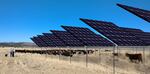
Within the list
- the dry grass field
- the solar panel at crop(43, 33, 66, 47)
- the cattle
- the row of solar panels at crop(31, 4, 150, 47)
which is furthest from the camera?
the solar panel at crop(43, 33, 66, 47)

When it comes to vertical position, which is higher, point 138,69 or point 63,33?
point 63,33

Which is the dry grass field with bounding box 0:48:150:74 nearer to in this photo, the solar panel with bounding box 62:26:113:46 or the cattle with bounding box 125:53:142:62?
the cattle with bounding box 125:53:142:62

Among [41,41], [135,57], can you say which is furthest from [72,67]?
[41,41]

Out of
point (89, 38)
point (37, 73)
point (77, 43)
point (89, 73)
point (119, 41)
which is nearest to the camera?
point (37, 73)

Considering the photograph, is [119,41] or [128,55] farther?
[119,41]

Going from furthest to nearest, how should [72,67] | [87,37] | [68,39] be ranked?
[68,39], [87,37], [72,67]

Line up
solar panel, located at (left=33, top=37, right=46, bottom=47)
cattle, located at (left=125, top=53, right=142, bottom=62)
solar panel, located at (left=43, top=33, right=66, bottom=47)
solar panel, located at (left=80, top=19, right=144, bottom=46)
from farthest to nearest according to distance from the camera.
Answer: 1. solar panel, located at (left=33, top=37, right=46, bottom=47)
2. solar panel, located at (left=43, top=33, right=66, bottom=47)
3. solar panel, located at (left=80, top=19, right=144, bottom=46)
4. cattle, located at (left=125, top=53, right=142, bottom=62)

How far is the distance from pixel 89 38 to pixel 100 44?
2.33 meters

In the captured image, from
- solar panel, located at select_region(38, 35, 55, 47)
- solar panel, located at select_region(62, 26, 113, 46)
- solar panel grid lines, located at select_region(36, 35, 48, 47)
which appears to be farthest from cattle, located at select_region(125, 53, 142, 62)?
solar panel grid lines, located at select_region(36, 35, 48, 47)

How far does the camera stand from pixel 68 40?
69188 millimetres

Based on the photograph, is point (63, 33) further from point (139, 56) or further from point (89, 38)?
point (139, 56)

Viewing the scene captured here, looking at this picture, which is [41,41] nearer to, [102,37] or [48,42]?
[48,42]

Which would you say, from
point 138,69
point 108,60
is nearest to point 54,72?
point 138,69

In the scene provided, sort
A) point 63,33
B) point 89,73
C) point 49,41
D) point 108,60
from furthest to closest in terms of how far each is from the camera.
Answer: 1. point 49,41
2. point 63,33
3. point 108,60
4. point 89,73
